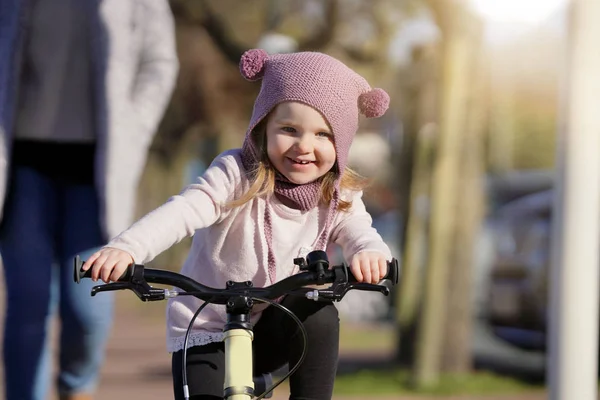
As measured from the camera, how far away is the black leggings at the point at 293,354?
9.80 ft

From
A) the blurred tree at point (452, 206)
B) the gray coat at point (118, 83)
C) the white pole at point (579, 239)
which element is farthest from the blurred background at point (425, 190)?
the gray coat at point (118, 83)

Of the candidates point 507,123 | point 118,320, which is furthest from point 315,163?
point 507,123

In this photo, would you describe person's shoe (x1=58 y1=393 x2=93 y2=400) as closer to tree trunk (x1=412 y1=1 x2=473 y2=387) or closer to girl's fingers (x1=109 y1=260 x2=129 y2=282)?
girl's fingers (x1=109 y1=260 x2=129 y2=282)

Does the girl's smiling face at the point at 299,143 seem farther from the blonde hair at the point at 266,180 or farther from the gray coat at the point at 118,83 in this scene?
the gray coat at the point at 118,83

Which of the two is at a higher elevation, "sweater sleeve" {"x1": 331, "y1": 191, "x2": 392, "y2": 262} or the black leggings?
"sweater sleeve" {"x1": 331, "y1": 191, "x2": 392, "y2": 262}

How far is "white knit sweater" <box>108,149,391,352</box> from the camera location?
306 cm

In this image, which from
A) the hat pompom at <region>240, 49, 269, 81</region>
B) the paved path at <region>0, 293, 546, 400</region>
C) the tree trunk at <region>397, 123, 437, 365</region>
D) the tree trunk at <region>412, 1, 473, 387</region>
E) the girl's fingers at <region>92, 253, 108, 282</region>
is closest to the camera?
the girl's fingers at <region>92, 253, 108, 282</region>

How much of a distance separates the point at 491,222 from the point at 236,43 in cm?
698

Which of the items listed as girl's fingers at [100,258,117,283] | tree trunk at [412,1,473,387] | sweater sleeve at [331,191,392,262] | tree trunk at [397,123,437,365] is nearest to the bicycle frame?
girl's fingers at [100,258,117,283]

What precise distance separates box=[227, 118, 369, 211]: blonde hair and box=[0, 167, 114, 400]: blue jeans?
117 cm

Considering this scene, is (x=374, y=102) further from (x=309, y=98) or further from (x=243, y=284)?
(x=243, y=284)

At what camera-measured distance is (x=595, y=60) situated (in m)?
4.93

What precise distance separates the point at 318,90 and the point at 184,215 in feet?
1.55

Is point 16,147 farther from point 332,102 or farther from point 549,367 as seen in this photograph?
point 549,367
